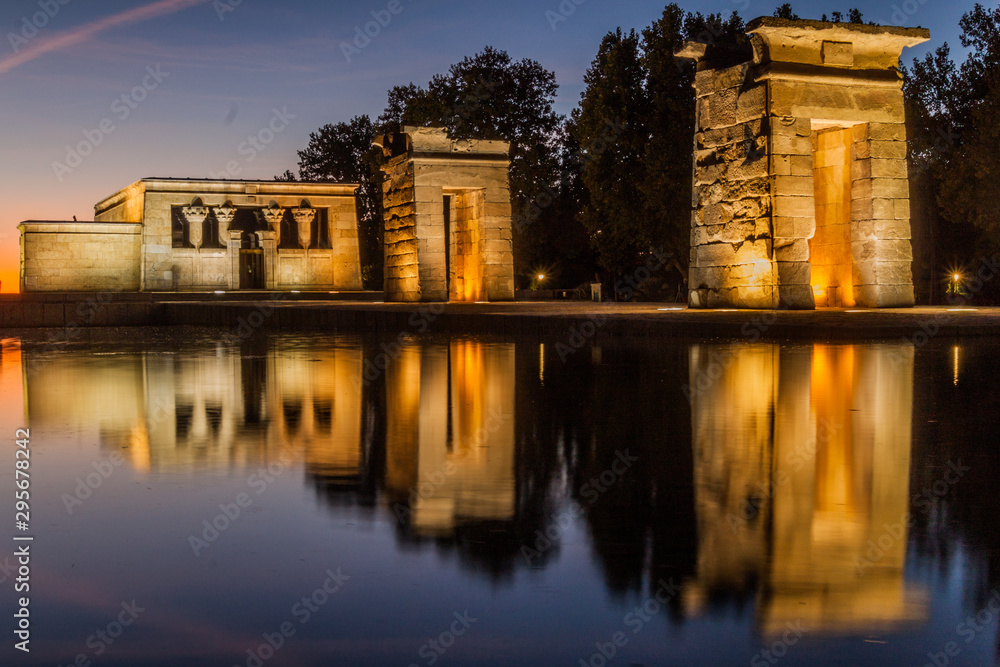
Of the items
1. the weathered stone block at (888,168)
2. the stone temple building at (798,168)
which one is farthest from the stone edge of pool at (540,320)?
the weathered stone block at (888,168)

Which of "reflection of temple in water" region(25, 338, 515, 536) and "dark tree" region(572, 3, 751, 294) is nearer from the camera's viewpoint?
"reflection of temple in water" region(25, 338, 515, 536)

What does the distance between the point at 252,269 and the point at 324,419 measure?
42.7 metres

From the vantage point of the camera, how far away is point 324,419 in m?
7.04

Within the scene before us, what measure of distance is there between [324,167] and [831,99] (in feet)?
178

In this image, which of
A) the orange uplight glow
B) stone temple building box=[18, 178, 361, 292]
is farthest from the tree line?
the orange uplight glow

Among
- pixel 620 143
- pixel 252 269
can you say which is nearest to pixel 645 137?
pixel 620 143

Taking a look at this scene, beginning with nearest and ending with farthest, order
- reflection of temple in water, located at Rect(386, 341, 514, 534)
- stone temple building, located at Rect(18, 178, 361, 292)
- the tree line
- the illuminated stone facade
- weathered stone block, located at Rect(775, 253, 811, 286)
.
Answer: reflection of temple in water, located at Rect(386, 341, 514, 534) < weathered stone block, located at Rect(775, 253, 811, 286) < the illuminated stone facade < the tree line < stone temple building, located at Rect(18, 178, 361, 292)

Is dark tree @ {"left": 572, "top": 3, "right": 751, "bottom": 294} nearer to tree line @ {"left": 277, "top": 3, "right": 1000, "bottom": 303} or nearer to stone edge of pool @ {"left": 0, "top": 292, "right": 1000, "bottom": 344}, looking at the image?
tree line @ {"left": 277, "top": 3, "right": 1000, "bottom": 303}

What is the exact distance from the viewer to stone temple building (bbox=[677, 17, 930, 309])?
60.7ft

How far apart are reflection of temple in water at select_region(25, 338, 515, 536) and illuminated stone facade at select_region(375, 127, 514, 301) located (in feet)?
53.3

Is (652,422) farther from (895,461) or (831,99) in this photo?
(831,99)

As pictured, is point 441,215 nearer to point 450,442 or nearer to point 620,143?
point 620,143

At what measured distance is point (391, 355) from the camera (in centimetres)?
1271

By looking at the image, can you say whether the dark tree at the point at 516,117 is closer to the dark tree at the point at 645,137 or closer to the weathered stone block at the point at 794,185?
the dark tree at the point at 645,137
